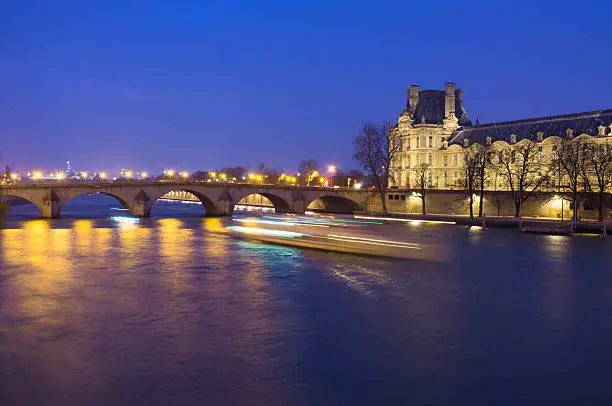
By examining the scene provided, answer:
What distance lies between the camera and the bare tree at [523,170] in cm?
7819

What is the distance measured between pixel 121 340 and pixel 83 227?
46595 millimetres

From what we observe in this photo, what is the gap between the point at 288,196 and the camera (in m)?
95.4

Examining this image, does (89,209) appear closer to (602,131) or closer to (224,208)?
(224,208)

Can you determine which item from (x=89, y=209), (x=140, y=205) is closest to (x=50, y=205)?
(x=140, y=205)

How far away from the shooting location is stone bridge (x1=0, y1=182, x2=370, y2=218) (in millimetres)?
71000

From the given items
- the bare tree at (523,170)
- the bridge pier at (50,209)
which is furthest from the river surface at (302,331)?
the bare tree at (523,170)

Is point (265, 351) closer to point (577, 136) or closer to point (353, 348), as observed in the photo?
point (353, 348)

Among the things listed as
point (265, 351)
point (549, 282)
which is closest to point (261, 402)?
point (265, 351)

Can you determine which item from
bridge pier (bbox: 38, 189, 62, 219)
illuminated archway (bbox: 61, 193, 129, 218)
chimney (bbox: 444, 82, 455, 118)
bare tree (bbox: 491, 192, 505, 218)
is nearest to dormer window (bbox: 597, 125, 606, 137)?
bare tree (bbox: 491, 192, 505, 218)

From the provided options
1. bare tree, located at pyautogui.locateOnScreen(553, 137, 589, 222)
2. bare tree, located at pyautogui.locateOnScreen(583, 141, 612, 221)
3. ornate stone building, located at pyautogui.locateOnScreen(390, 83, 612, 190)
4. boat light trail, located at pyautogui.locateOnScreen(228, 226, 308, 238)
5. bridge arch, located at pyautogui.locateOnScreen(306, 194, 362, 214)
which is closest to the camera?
boat light trail, located at pyautogui.locateOnScreen(228, 226, 308, 238)

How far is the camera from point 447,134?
404ft

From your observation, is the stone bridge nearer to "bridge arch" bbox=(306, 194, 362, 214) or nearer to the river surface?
"bridge arch" bbox=(306, 194, 362, 214)

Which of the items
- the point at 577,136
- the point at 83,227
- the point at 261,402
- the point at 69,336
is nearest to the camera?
→ the point at 261,402

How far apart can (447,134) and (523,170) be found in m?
44.0
